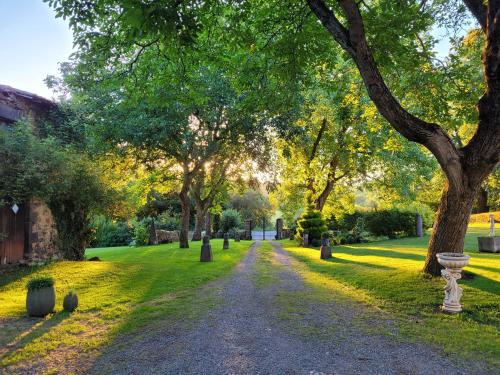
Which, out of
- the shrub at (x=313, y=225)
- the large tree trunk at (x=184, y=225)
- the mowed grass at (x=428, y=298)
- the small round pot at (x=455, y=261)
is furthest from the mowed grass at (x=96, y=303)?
the shrub at (x=313, y=225)

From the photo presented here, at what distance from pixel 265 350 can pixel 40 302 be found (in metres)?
5.06

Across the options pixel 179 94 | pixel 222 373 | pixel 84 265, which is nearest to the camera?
pixel 222 373

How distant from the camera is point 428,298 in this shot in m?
Result: 7.38

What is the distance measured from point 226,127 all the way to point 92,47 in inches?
451

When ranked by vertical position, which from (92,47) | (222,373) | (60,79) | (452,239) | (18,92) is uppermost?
(60,79)

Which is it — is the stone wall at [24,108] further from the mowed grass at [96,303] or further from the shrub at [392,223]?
the shrub at [392,223]

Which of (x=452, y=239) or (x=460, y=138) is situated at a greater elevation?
(x=460, y=138)

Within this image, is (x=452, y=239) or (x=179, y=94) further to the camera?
(x=179, y=94)

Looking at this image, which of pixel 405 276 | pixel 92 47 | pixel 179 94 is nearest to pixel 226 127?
pixel 179 94

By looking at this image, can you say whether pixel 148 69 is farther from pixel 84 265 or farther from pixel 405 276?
pixel 405 276

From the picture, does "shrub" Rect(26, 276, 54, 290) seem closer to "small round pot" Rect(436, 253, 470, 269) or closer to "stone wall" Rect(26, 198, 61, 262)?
"stone wall" Rect(26, 198, 61, 262)

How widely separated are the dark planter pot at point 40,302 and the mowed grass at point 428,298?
6193 millimetres

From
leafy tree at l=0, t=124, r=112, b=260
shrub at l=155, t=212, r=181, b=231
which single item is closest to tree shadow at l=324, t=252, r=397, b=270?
leafy tree at l=0, t=124, r=112, b=260

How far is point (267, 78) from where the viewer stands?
446 inches
